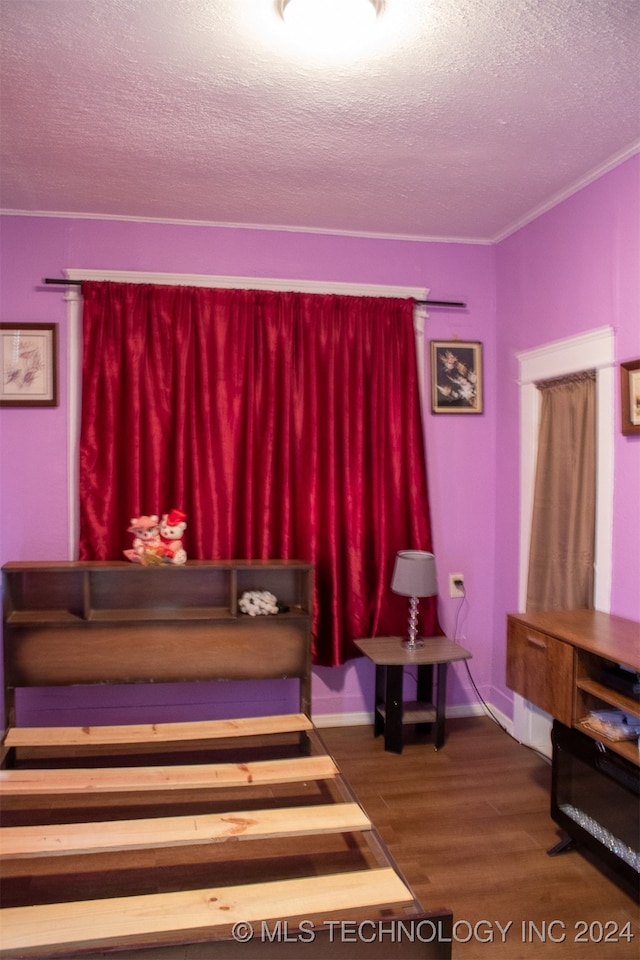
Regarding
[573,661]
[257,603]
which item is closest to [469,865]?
[573,661]

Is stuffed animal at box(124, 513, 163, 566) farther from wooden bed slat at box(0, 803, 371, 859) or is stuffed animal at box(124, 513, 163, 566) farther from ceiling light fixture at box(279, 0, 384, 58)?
ceiling light fixture at box(279, 0, 384, 58)

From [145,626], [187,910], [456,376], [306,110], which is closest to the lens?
[187,910]

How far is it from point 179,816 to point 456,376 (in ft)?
8.38

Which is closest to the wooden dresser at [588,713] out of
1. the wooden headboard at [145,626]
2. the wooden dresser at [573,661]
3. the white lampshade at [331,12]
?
the wooden dresser at [573,661]

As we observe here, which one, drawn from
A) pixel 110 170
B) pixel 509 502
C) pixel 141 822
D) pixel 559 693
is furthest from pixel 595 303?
pixel 141 822

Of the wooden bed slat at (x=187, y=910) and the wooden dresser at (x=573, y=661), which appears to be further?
the wooden dresser at (x=573, y=661)

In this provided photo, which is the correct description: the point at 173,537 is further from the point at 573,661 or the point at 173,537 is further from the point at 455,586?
the point at 573,661

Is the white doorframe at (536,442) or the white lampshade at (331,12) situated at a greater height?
the white lampshade at (331,12)

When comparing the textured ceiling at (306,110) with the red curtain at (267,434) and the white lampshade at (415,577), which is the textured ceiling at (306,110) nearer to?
the red curtain at (267,434)

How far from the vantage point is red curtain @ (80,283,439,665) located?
3357mm

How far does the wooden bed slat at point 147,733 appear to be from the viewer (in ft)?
8.77

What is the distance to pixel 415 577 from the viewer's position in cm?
329

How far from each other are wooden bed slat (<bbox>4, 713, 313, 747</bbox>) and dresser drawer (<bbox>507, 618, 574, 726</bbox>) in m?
0.89

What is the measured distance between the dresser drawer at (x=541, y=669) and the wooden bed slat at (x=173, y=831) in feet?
2.68
